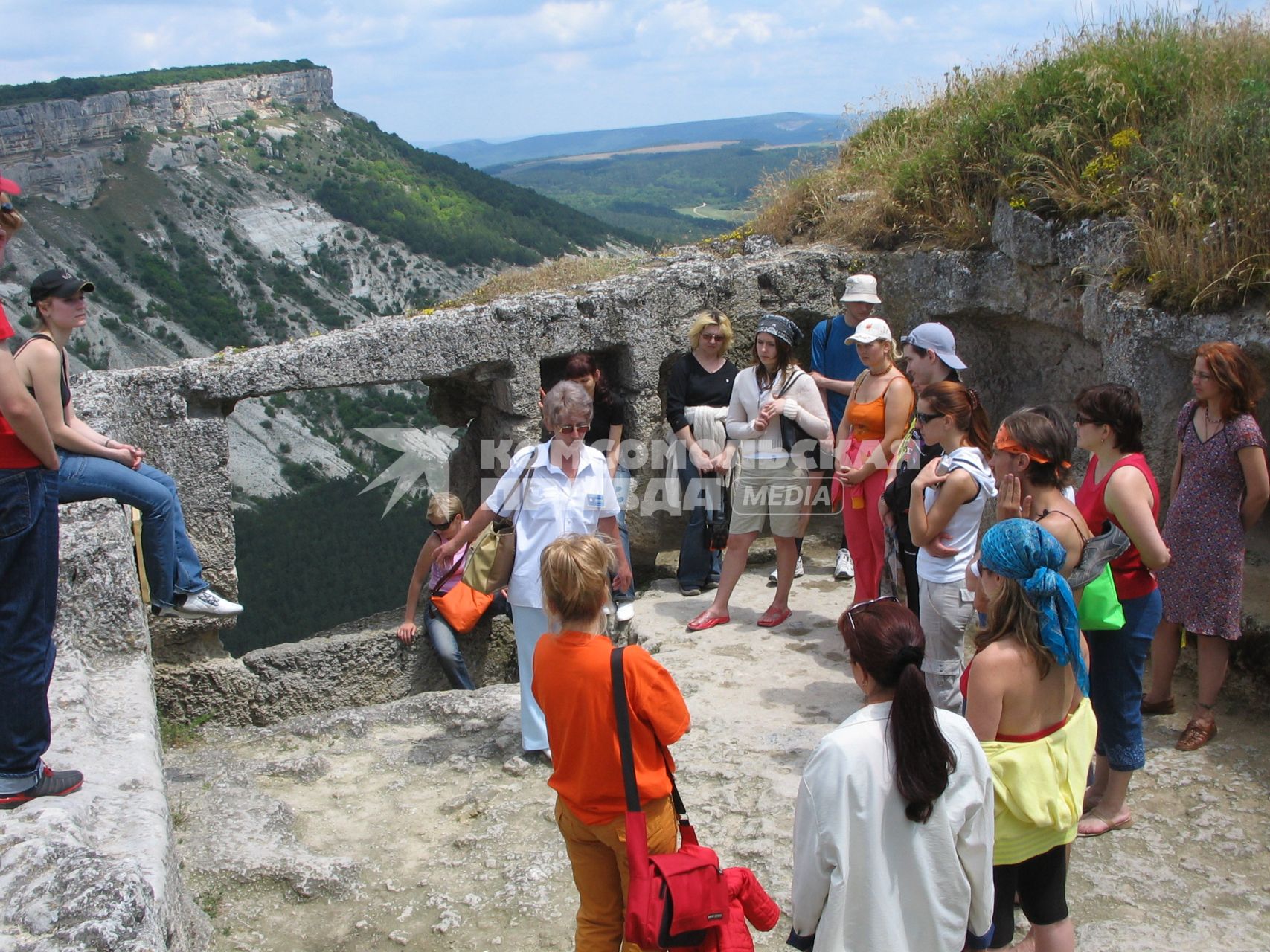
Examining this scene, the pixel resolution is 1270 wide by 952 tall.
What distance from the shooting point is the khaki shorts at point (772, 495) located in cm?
594

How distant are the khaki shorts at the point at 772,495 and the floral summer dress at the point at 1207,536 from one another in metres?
1.98

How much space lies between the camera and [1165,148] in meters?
6.14

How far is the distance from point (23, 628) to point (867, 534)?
3.81m

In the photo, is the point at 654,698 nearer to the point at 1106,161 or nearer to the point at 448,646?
the point at 448,646

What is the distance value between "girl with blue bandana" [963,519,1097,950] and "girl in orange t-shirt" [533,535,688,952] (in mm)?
820

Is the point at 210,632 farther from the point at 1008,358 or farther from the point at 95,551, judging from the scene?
the point at 1008,358

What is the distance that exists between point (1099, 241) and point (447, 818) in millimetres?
4711

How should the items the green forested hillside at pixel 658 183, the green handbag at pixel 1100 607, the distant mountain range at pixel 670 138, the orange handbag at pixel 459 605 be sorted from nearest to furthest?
the green handbag at pixel 1100 607, the orange handbag at pixel 459 605, the green forested hillside at pixel 658 183, the distant mountain range at pixel 670 138

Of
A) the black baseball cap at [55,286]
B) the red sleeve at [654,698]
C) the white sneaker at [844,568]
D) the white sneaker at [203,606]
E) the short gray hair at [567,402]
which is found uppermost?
the black baseball cap at [55,286]

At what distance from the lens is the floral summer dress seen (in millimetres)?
4328

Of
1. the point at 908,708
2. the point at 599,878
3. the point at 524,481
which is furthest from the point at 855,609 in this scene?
the point at 524,481

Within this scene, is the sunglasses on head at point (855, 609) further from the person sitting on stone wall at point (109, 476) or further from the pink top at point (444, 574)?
the pink top at point (444, 574)

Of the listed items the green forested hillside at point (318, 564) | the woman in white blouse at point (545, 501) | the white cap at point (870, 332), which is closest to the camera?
the woman in white blouse at point (545, 501)

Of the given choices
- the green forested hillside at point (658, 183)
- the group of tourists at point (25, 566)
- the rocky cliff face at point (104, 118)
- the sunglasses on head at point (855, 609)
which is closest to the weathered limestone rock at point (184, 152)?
the rocky cliff face at point (104, 118)
